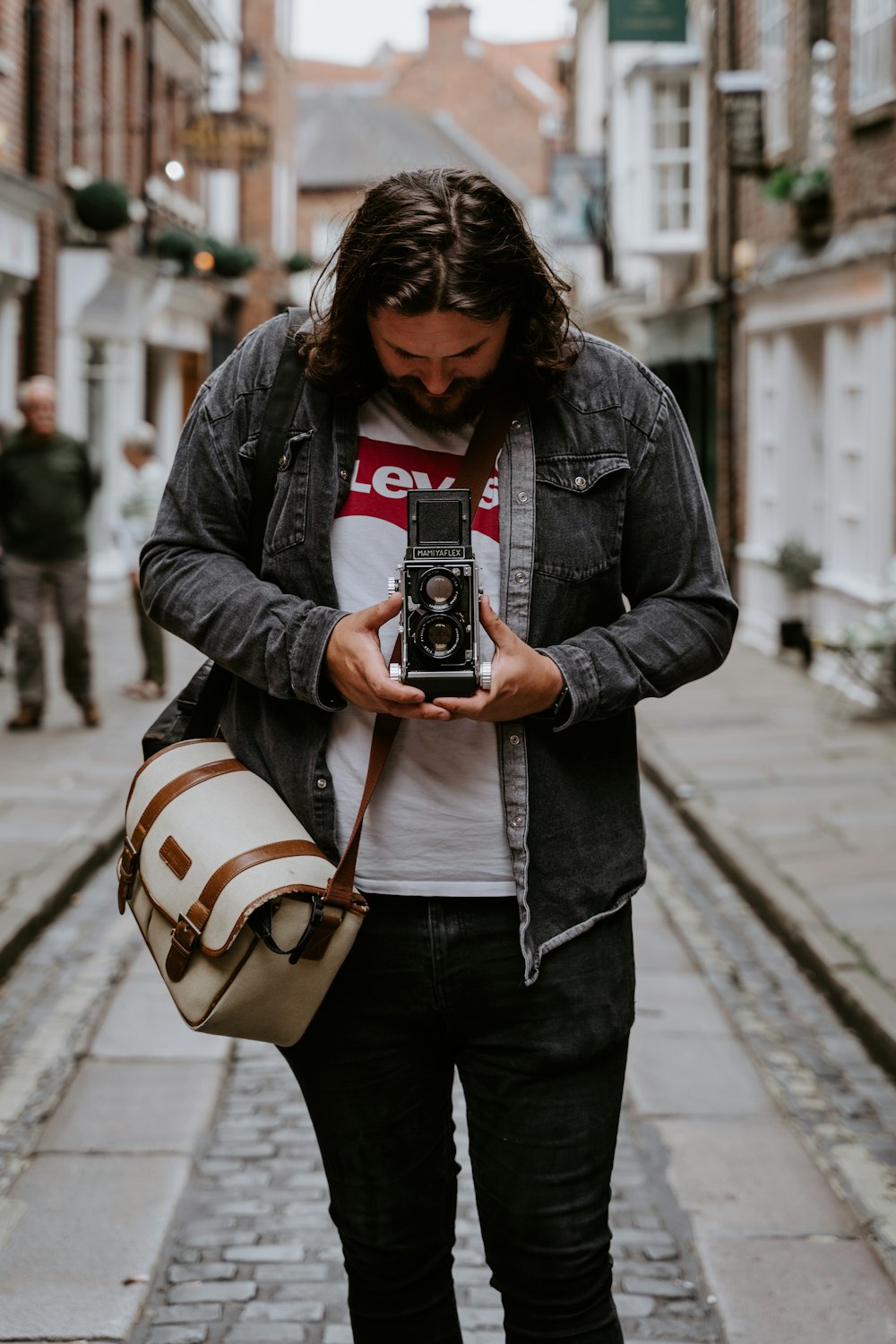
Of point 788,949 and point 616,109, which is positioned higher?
point 616,109

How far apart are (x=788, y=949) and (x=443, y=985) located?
427 centimetres

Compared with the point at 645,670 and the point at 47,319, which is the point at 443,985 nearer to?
the point at 645,670

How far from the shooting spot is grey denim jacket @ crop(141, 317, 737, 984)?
216 centimetres

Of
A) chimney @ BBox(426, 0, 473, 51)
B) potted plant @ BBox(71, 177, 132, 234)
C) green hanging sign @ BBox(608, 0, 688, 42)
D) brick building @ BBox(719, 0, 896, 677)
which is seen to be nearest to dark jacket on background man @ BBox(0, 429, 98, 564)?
brick building @ BBox(719, 0, 896, 677)

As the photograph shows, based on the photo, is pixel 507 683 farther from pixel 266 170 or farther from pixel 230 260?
pixel 266 170

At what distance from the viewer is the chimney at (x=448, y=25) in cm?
5575

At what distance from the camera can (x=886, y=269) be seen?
12.0m

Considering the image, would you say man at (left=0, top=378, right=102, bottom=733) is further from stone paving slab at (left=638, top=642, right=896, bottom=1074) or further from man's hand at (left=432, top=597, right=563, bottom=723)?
man's hand at (left=432, top=597, right=563, bottom=723)

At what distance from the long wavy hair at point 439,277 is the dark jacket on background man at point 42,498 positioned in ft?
28.1

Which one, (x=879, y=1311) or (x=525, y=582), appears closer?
(x=525, y=582)

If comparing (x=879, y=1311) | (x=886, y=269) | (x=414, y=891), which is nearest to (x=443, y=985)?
(x=414, y=891)

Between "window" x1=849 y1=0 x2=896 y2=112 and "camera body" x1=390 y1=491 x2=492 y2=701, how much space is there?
11104mm

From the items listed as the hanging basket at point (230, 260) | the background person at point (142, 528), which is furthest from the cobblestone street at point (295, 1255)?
the hanging basket at point (230, 260)

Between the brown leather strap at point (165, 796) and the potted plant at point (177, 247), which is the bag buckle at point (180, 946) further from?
the potted plant at point (177, 247)
